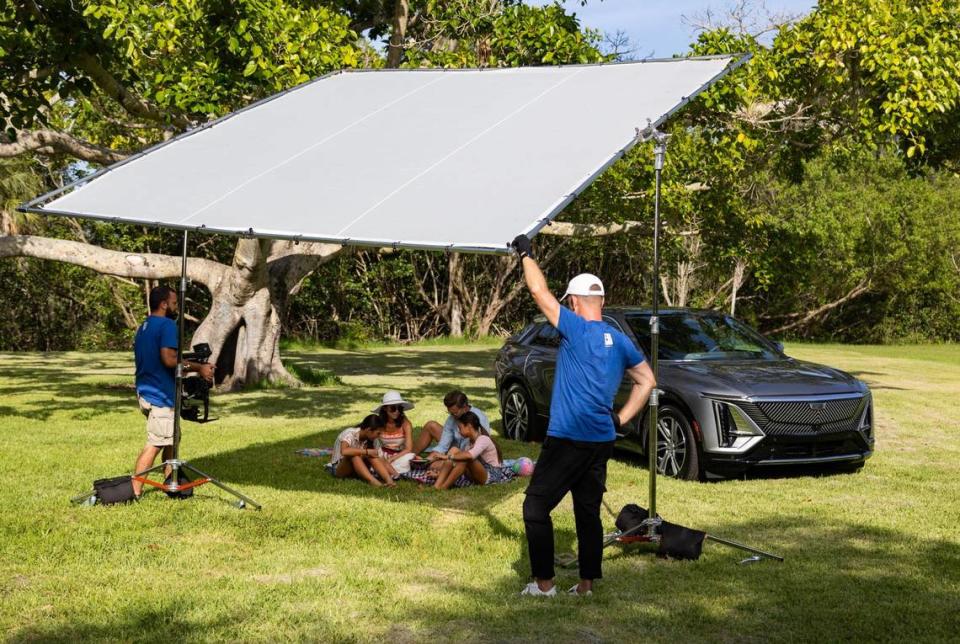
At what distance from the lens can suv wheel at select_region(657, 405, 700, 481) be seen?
423 inches

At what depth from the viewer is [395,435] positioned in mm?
10922

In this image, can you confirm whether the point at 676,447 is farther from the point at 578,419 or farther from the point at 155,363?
the point at 155,363

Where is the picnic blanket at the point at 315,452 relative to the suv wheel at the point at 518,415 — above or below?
below

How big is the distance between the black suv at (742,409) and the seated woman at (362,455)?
2.56m

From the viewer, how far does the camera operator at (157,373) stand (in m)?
9.38

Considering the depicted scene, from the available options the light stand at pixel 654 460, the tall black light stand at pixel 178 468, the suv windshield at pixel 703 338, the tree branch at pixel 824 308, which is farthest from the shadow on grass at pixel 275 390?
the tree branch at pixel 824 308

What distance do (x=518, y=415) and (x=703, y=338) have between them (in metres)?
2.53

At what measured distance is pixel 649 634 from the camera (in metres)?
6.17

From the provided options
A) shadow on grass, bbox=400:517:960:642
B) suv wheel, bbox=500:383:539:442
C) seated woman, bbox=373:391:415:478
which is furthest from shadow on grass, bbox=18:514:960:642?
suv wheel, bbox=500:383:539:442

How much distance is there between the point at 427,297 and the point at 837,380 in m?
26.9

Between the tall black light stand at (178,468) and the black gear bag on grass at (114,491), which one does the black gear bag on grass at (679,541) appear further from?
the black gear bag on grass at (114,491)

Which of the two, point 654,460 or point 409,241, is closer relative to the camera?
point 409,241

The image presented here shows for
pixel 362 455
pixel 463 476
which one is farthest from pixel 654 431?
pixel 362 455

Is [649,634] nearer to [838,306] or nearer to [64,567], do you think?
[64,567]
